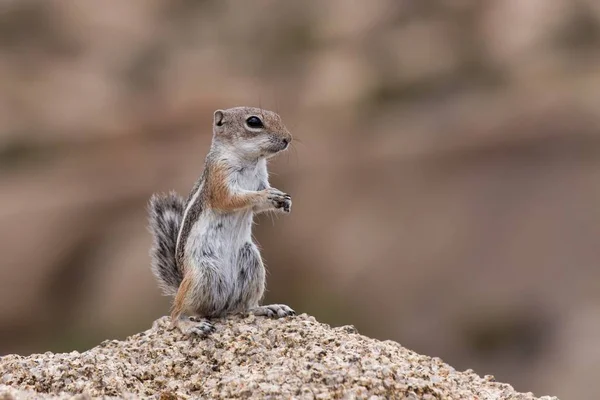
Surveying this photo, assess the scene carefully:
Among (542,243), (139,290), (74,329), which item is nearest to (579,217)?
(542,243)

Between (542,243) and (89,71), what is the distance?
799 centimetres

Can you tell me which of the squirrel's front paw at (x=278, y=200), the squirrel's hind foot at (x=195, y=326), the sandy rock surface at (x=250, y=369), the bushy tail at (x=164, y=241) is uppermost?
the squirrel's front paw at (x=278, y=200)

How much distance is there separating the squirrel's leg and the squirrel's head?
82cm

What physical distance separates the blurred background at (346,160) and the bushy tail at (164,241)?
7.40 meters

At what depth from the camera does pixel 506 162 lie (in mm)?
15141

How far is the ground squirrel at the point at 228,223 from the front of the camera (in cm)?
565

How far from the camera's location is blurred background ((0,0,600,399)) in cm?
1401

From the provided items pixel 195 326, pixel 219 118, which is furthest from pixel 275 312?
pixel 219 118

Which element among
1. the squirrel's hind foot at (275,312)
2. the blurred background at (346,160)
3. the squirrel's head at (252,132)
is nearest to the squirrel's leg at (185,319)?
the squirrel's hind foot at (275,312)

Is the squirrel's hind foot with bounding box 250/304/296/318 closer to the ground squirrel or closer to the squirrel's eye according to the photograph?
the ground squirrel

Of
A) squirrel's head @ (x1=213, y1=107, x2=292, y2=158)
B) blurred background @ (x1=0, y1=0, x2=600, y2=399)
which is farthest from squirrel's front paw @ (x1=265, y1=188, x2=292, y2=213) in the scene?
blurred background @ (x1=0, y1=0, x2=600, y2=399)

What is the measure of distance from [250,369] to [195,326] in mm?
783

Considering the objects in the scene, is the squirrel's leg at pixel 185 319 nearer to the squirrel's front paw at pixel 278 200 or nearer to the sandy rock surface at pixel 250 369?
the sandy rock surface at pixel 250 369

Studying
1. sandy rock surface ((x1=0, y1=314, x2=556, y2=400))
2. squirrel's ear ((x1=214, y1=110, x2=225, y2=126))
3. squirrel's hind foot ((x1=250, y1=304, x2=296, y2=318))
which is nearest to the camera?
sandy rock surface ((x1=0, y1=314, x2=556, y2=400))
